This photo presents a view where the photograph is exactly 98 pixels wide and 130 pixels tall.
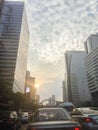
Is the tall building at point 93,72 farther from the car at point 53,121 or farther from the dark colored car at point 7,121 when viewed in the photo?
the car at point 53,121

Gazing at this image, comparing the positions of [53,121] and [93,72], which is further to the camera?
[93,72]

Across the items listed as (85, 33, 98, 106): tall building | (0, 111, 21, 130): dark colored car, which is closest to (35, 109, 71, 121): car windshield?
(0, 111, 21, 130): dark colored car

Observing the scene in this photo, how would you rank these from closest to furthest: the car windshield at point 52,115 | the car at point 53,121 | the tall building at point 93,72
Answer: the car at point 53,121 → the car windshield at point 52,115 → the tall building at point 93,72

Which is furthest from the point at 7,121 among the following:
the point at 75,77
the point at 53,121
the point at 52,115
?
the point at 75,77

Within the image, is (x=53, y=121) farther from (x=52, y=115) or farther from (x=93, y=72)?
(x=93, y=72)

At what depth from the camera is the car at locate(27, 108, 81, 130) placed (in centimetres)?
492

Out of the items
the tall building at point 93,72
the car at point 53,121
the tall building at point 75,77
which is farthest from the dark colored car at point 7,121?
the tall building at point 75,77

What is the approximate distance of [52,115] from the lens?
20.4ft

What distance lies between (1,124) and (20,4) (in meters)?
133

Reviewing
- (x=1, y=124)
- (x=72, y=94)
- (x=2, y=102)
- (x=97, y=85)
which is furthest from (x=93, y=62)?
(x=1, y=124)

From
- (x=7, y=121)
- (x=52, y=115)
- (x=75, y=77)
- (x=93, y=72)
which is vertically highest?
(x=75, y=77)

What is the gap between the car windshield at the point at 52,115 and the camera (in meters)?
5.99

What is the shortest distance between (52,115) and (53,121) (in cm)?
68

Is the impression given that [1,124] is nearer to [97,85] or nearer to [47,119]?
[47,119]
